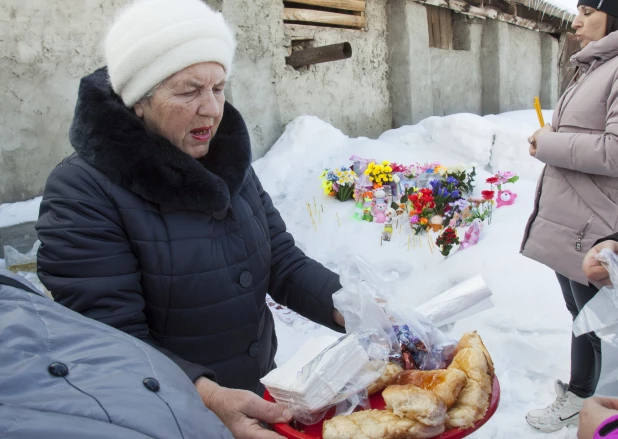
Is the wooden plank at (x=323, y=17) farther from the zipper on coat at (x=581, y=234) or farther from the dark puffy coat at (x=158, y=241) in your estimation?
the dark puffy coat at (x=158, y=241)

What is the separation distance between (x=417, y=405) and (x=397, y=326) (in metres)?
0.33

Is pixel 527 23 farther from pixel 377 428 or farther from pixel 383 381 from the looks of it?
pixel 377 428

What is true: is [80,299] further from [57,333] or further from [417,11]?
[417,11]

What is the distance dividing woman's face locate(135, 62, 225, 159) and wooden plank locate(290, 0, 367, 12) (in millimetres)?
5463

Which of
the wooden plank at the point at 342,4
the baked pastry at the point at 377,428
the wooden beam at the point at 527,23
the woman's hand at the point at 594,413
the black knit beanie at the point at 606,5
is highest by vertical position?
the wooden plank at the point at 342,4

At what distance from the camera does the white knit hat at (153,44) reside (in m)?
1.43

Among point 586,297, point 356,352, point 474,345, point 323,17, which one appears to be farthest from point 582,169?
point 323,17

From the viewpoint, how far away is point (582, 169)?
2.22 m

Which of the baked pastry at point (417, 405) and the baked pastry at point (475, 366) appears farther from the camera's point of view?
the baked pastry at point (475, 366)

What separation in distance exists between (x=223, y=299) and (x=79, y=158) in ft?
1.80

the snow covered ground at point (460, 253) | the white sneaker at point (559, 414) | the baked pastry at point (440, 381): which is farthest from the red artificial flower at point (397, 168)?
the baked pastry at point (440, 381)

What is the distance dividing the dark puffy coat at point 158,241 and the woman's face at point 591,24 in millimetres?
1724

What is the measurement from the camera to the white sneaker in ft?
8.50

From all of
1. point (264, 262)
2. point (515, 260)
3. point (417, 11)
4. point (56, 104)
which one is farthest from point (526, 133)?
point (264, 262)
